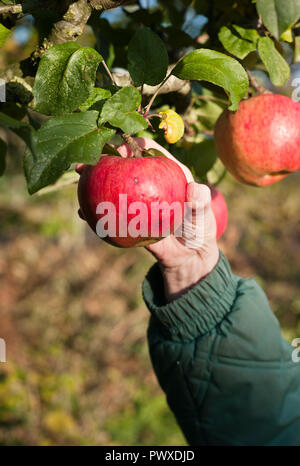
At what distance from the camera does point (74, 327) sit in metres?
3.13

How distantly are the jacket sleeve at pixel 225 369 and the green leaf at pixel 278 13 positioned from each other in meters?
0.56

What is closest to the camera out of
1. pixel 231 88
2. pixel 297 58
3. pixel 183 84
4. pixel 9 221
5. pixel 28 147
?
pixel 28 147

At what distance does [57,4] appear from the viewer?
538 mm

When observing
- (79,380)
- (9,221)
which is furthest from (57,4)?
(9,221)

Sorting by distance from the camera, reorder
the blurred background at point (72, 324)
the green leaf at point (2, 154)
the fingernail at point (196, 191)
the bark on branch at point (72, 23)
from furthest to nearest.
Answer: the blurred background at point (72, 324) < the green leaf at point (2, 154) < the fingernail at point (196, 191) < the bark on branch at point (72, 23)

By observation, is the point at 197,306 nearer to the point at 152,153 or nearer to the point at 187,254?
the point at 187,254

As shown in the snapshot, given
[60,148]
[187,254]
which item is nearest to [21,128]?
[60,148]

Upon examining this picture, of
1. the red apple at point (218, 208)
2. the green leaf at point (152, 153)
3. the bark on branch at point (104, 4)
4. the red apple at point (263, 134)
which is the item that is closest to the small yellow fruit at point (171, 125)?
the green leaf at point (152, 153)

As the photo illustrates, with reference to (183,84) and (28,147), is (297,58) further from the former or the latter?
(28,147)

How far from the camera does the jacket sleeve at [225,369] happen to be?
0.95 meters

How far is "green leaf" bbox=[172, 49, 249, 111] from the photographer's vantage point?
549mm

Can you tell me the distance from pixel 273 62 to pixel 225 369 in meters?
0.60

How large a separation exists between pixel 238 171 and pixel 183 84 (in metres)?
0.20

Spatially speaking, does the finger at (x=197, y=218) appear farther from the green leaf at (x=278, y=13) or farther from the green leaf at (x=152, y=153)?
the green leaf at (x=278, y=13)
